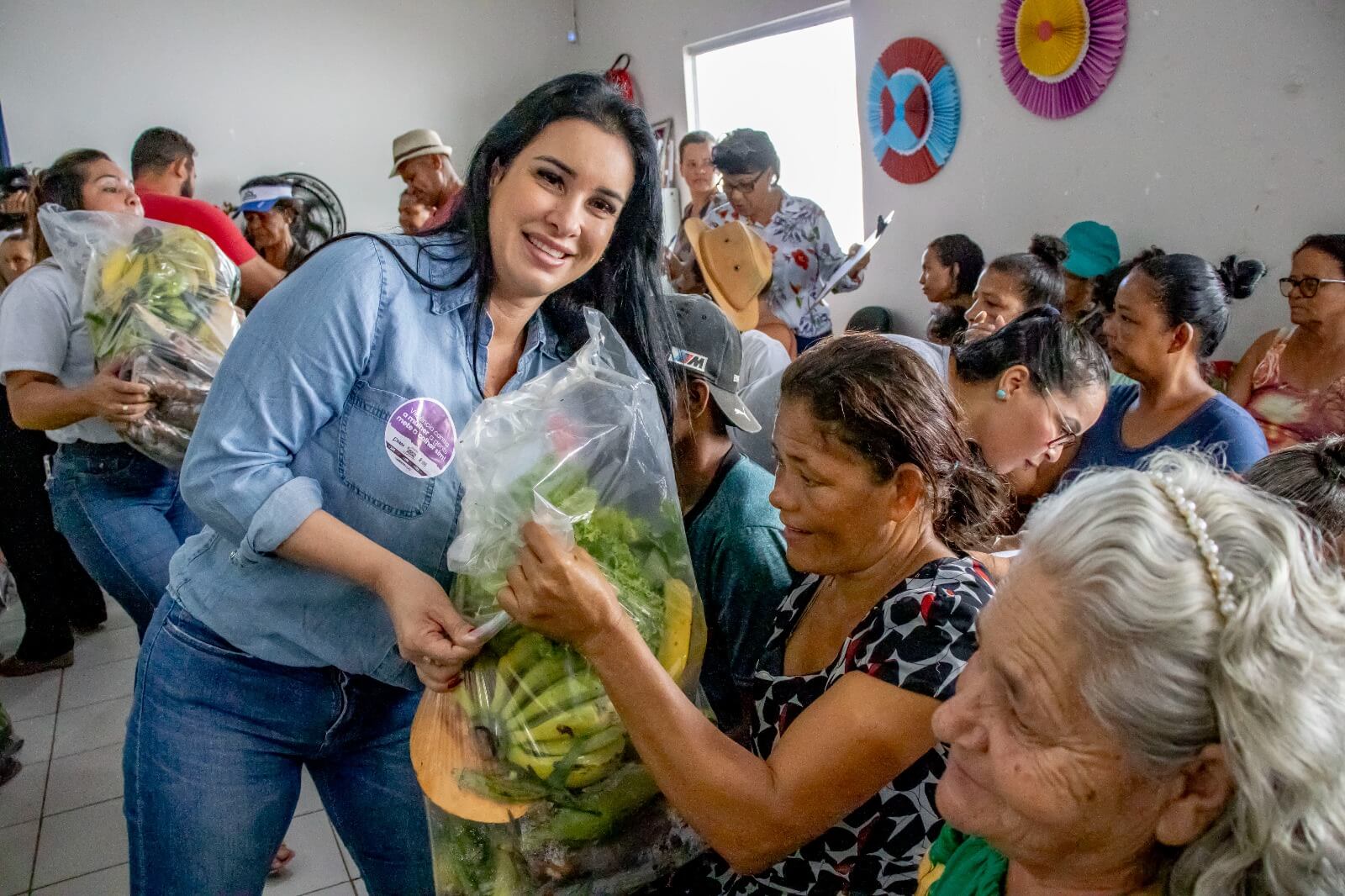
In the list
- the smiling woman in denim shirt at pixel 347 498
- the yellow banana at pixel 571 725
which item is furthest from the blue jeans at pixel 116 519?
the yellow banana at pixel 571 725

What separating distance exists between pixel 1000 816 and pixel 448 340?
85 cm

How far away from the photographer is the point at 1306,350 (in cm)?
312

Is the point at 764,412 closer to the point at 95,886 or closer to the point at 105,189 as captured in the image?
the point at 105,189

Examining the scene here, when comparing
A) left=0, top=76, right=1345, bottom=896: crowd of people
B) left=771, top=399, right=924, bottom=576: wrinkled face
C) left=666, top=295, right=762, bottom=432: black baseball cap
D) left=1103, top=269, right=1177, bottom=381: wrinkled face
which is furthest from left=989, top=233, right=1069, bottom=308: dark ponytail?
left=771, top=399, right=924, bottom=576: wrinkled face

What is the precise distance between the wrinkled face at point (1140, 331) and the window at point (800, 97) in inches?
122

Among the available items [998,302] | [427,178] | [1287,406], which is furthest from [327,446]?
[427,178]

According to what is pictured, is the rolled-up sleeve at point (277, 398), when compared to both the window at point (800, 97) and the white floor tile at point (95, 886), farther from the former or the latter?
the window at point (800, 97)

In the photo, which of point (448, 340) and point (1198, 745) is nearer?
point (1198, 745)

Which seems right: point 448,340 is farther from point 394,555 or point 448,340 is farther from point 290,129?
point 290,129

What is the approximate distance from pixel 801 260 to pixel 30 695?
3.61m

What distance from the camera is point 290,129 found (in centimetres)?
666

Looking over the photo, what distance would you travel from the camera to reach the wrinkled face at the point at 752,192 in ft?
14.3

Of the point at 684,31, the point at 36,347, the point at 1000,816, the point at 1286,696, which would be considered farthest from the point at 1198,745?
the point at 684,31

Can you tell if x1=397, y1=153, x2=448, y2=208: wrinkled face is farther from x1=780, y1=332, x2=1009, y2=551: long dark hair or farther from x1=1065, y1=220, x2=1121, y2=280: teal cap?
x1=780, y1=332, x2=1009, y2=551: long dark hair
